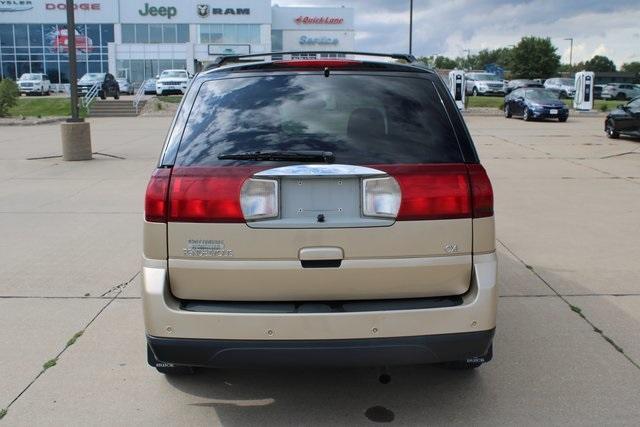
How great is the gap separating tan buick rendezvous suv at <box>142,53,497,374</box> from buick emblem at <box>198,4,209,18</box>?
65719mm

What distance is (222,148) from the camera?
3.14 m

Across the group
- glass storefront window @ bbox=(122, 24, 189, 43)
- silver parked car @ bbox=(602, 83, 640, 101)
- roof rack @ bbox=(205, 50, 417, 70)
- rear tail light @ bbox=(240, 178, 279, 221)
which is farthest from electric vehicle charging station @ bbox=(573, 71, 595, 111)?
glass storefront window @ bbox=(122, 24, 189, 43)

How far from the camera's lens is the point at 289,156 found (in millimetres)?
3066

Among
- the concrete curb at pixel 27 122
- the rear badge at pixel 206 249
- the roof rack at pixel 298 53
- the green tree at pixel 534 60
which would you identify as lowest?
the concrete curb at pixel 27 122

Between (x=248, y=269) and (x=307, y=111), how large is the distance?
34.7 inches

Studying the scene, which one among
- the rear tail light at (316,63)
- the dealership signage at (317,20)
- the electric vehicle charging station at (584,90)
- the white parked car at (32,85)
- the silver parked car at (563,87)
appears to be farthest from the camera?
the dealership signage at (317,20)

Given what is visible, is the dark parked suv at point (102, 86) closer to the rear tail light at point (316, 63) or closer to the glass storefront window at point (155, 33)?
the glass storefront window at point (155, 33)

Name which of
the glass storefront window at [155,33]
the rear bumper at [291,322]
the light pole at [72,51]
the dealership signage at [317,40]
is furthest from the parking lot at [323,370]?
the dealership signage at [317,40]

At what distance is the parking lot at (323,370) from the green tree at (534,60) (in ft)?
263

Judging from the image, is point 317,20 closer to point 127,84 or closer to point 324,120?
point 127,84

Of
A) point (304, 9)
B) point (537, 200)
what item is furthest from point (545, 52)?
point (537, 200)

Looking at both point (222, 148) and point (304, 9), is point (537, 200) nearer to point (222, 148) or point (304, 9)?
point (222, 148)

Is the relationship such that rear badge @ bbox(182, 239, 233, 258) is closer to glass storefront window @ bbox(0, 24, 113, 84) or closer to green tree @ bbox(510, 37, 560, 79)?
glass storefront window @ bbox(0, 24, 113, 84)

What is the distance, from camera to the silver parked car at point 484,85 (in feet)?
140
